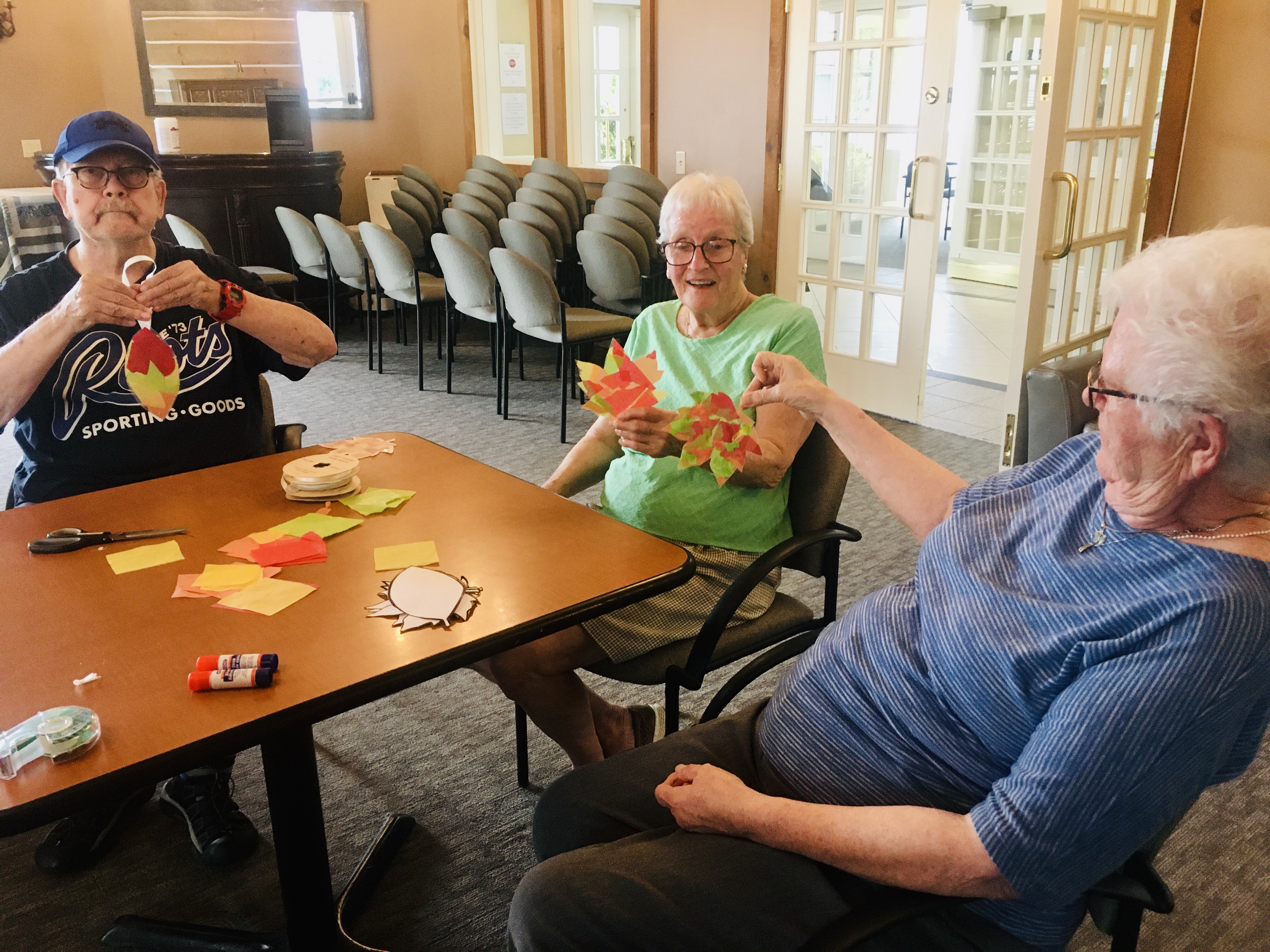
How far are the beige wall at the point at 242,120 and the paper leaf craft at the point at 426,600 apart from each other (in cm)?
704

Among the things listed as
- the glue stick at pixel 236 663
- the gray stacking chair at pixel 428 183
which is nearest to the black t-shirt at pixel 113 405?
the glue stick at pixel 236 663

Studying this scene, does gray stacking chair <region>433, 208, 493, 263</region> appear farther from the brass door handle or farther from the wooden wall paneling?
the wooden wall paneling

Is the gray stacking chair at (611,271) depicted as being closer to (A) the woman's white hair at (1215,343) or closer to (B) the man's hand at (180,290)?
(B) the man's hand at (180,290)

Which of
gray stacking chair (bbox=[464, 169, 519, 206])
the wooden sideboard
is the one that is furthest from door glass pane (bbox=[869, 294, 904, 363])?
the wooden sideboard

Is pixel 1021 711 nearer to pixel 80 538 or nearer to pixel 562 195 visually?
pixel 80 538

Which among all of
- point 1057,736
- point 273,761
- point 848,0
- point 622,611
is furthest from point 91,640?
point 848,0

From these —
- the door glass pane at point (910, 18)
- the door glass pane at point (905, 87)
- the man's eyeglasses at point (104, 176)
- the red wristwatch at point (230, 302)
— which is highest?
the door glass pane at point (910, 18)

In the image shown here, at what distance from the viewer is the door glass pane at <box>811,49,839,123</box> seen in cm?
461

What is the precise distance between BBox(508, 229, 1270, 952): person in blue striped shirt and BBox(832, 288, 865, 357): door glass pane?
3.66 meters

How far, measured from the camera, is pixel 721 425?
1.64 metres

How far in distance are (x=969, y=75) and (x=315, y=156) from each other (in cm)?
630

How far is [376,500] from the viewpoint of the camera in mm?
1686

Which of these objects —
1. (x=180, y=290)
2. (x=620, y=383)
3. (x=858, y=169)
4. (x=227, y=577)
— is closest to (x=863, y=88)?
(x=858, y=169)

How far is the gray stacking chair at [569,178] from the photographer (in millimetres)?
6172
